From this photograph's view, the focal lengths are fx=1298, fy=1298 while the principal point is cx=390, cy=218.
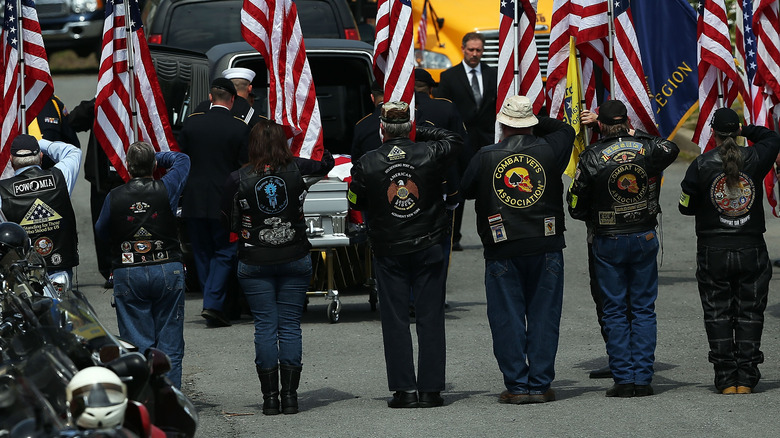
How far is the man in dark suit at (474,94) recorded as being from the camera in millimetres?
14281

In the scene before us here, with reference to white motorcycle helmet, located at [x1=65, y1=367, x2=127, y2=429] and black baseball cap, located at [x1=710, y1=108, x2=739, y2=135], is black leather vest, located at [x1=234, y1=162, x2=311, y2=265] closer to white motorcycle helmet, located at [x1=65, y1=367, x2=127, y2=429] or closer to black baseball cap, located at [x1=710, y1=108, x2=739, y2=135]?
black baseball cap, located at [x1=710, y1=108, x2=739, y2=135]

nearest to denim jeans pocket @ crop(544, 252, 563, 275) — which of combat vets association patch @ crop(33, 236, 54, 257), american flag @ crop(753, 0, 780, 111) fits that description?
combat vets association patch @ crop(33, 236, 54, 257)

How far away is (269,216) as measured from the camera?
841cm

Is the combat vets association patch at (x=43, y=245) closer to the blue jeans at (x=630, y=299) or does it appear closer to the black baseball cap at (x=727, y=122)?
the blue jeans at (x=630, y=299)

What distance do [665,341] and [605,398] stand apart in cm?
207

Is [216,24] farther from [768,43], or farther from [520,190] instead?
[520,190]

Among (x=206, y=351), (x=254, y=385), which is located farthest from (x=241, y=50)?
(x=254, y=385)

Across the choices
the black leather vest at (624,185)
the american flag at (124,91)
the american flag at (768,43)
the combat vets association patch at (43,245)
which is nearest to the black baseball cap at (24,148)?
the combat vets association patch at (43,245)

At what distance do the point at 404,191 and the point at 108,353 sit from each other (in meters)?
3.41

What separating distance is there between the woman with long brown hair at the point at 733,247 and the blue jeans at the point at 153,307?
342 cm

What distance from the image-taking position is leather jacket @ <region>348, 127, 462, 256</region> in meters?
8.40

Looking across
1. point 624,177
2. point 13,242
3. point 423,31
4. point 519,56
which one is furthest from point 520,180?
point 423,31

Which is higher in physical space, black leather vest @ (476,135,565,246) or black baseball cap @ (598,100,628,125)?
black baseball cap @ (598,100,628,125)

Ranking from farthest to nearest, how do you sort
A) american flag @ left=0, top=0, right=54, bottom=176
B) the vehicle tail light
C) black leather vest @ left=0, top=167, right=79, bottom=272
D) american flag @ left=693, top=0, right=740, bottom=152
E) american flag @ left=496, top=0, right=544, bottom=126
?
the vehicle tail light → american flag @ left=0, top=0, right=54, bottom=176 → american flag @ left=693, top=0, right=740, bottom=152 → american flag @ left=496, top=0, right=544, bottom=126 → black leather vest @ left=0, top=167, right=79, bottom=272
